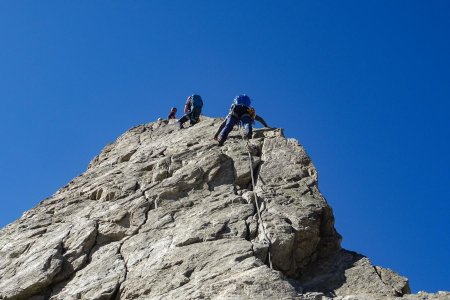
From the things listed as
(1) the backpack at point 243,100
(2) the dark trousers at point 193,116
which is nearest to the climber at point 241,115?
(1) the backpack at point 243,100

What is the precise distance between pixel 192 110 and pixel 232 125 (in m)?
4.71

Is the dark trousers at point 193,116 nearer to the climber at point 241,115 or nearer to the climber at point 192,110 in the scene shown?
the climber at point 192,110

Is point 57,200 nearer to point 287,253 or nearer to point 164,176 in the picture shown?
point 164,176

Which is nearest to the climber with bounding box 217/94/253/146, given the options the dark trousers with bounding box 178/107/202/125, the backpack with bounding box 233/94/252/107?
the backpack with bounding box 233/94/252/107

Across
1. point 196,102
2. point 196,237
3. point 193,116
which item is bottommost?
point 196,237

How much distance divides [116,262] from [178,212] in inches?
85.8

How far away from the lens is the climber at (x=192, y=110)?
23.0 metres

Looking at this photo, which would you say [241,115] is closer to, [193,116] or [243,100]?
[243,100]

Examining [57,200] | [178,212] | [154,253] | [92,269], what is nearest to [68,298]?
[92,269]

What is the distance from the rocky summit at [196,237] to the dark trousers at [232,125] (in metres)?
0.41

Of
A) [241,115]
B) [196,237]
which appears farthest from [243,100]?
[196,237]

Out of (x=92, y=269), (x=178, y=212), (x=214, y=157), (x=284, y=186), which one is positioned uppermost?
(x=214, y=157)

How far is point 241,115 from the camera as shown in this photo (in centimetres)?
1922

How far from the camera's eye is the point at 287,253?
1262cm
